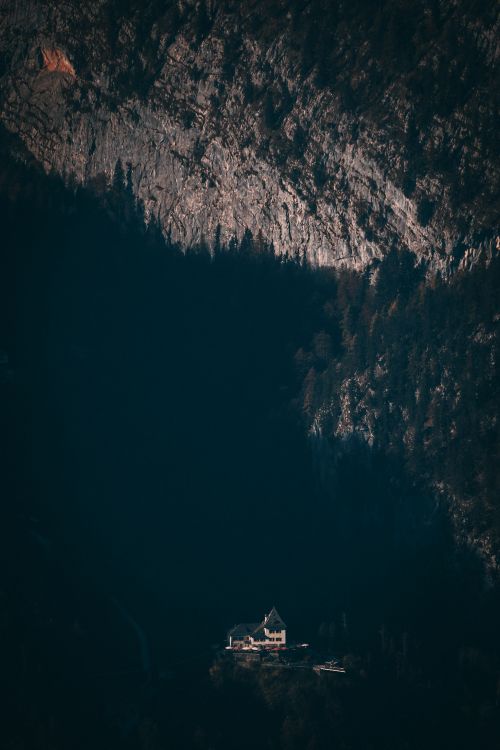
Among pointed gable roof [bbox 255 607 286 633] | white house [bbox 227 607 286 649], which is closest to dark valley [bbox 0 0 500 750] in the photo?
white house [bbox 227 607 286 649]

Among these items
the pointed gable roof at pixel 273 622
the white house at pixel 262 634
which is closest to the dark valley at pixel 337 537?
the white house at pixel 262 634

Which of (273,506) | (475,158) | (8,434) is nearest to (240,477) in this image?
(273,506)

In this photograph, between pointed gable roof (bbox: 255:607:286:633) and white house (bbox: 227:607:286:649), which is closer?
white house (bbox: 227:607:286:649)

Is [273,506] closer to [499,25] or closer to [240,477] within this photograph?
[240,477]

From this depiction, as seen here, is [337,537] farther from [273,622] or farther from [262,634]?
[262,634]

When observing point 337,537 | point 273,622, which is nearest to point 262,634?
point 273,622

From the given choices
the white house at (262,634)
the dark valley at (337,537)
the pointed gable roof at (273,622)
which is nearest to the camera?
the dark valley at (337,537)

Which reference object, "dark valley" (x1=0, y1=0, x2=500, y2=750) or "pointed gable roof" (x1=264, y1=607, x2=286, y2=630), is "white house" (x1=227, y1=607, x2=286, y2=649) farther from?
"dark valley" (x1=0, y1=0, x2=500, y2=750)

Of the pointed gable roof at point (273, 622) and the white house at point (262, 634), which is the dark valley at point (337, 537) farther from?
the pointed gable roof at point (273, 622)
